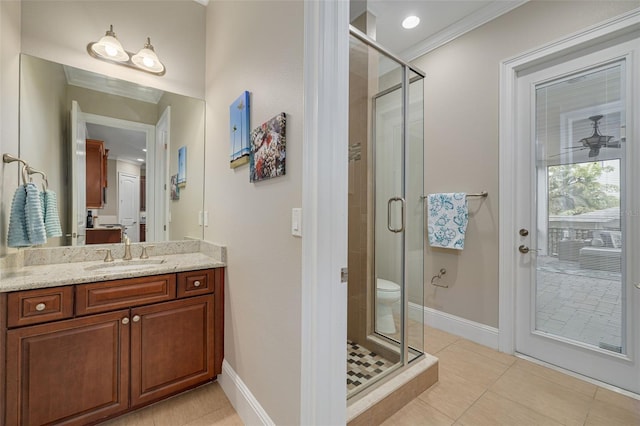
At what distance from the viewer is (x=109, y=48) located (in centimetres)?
179

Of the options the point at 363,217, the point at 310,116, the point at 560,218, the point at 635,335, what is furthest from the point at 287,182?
the point at 635,335

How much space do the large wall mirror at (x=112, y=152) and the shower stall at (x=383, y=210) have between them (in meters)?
1.23

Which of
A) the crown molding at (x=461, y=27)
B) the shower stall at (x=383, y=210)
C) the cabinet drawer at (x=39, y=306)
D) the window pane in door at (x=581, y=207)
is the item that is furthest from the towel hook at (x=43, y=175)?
the window pane in door at (x=581, y=207)

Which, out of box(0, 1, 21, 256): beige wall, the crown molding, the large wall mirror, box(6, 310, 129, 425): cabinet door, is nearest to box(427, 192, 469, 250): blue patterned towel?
the crown molding

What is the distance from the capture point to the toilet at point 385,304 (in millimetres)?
1982

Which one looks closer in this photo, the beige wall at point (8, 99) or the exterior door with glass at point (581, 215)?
the beige wall at point (8, 99)

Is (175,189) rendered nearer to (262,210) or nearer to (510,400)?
(262,210)

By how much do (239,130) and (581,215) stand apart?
236cm

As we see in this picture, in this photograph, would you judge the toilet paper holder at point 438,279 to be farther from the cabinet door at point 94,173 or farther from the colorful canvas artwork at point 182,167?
the cabinet door at point 94,173

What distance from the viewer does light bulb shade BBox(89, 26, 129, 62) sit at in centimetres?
176

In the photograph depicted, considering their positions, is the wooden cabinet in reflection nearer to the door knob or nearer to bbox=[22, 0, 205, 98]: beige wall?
bbox=[22, 0, 205, 98]: beige wall

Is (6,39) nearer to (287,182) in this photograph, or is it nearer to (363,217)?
(287,182)

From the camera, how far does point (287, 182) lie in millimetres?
1221

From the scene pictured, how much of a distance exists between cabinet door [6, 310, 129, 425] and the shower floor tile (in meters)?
1.28
